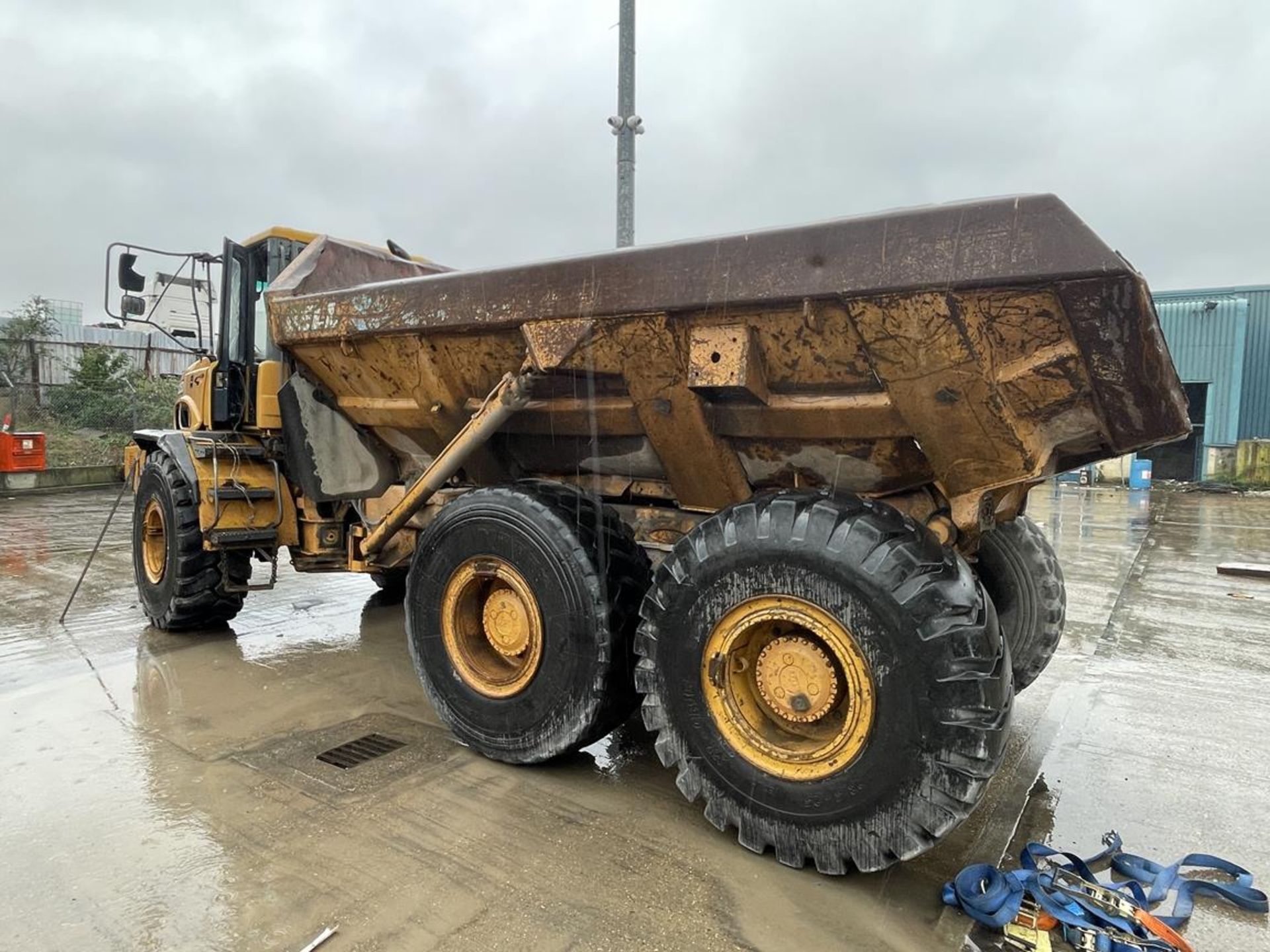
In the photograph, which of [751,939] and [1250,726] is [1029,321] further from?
[1250,726]

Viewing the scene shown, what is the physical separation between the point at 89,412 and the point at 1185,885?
64.4 ft

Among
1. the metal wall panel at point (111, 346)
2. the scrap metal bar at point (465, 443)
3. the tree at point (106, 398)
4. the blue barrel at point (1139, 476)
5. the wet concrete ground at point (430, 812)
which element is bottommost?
the wet concrete ground at point (430, 812)

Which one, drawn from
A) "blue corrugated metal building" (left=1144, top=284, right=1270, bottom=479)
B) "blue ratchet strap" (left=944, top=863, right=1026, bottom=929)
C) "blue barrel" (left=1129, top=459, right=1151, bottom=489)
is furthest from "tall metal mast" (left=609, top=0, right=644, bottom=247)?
"blue corrugated metal building" (left=1144, top=284, right=1270, bottom=479)

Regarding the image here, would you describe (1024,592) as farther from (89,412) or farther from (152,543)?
(89,412)

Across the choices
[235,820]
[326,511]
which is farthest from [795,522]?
[326,511]

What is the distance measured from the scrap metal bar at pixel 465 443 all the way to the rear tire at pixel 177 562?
1721 mm

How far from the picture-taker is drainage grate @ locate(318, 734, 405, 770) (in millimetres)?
3293

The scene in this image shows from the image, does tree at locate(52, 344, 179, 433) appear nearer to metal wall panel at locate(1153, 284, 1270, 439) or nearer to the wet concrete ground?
the wet concrete ground

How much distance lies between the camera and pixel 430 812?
9.38 feet

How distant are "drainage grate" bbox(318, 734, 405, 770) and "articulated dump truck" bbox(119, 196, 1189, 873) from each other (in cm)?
30

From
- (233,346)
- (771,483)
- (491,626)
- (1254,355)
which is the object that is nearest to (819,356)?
(771,483)

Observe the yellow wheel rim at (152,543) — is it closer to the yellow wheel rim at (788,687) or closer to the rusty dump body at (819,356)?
the rusty dump body at (819,356)

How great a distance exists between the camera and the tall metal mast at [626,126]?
652cm

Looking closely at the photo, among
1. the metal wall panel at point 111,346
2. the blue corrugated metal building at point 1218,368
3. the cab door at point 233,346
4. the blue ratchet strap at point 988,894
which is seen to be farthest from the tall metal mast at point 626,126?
the blue corrugated metal building at point 1218,368
